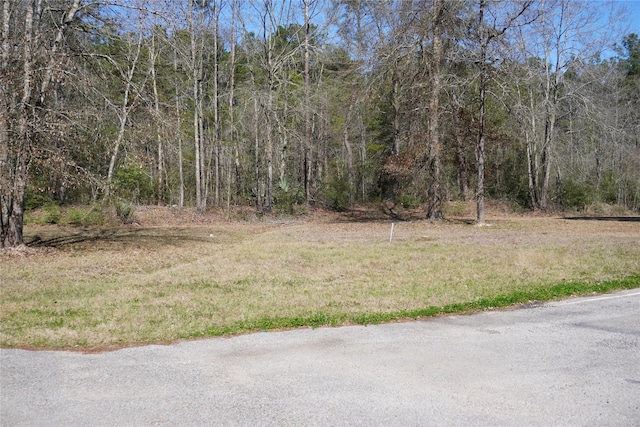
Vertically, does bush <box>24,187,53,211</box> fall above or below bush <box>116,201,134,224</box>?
above

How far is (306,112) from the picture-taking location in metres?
27.9

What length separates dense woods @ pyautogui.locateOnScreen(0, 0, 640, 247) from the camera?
13195mm

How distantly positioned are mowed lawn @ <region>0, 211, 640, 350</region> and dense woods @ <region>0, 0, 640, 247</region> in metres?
2.29

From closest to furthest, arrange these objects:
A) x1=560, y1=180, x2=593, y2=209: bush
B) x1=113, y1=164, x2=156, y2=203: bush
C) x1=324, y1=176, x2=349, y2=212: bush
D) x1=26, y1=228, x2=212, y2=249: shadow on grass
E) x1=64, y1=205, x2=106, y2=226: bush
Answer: x1=26, y1=228, x2=212, y2=249: shadow on grass, x1=64, y1=205, x2=106, y2=226: bush, x1=113, y1=164, x2=156, y2=203: bush, x1=324, y1=176, x2=349, y2=212: bush, x1=560, y1=180, x2=593, y2=209: bush

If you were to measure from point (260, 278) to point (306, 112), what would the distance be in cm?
1866

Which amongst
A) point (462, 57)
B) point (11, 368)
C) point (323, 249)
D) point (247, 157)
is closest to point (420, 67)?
point (462, 57)

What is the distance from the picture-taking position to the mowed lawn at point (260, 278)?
23.0 feet

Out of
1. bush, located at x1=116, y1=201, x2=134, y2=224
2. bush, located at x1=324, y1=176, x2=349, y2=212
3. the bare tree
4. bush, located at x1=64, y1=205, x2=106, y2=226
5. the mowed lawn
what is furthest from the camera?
bush, located at x1=324, y1=176, x2=349, y2=212

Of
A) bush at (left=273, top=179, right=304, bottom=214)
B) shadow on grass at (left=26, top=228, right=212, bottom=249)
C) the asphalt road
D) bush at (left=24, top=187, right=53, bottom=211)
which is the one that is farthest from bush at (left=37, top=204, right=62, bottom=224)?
the asphalt road

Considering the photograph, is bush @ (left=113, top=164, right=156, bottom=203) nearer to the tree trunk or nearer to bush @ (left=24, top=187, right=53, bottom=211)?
bush @ (left=24, top=187, right=53, bottom=211)

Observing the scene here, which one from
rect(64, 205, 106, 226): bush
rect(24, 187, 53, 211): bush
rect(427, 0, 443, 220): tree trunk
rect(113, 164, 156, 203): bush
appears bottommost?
rect(64, 205, 106, 226): bush

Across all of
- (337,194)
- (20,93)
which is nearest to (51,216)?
(20,93)

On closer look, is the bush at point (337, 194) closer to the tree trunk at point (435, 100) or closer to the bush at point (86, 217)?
the tree trunk at point (435, 100)

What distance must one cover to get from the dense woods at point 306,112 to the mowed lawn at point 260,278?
2.29 metres
